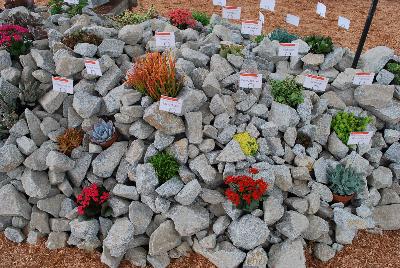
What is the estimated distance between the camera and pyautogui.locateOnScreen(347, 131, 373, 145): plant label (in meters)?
6.34

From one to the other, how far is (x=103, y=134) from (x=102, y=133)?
4 centimetres

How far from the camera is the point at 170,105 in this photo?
5.91m

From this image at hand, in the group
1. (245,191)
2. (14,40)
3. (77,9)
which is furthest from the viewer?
(77,9)

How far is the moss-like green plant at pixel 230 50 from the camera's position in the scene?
23.4 feet

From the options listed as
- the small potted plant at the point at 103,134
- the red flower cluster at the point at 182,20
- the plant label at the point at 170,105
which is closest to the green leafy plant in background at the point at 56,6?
the red flower cluster at the point at 182,20

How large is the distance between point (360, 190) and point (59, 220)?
4993 millimetres

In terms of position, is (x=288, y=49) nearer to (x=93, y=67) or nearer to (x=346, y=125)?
(x=346, y=125)

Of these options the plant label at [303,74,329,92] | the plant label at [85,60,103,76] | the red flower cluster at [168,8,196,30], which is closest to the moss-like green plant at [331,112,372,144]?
the plant label at [303,74,329,92]

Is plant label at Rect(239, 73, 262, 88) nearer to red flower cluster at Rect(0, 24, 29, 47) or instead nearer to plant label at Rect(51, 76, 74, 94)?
plant label at Rect(51, 76, 74, 94)

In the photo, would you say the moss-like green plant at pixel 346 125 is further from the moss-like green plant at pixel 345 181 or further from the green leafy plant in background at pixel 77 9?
the green leafy plant in background at pixel 77 9

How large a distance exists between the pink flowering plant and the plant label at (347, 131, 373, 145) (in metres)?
6.08

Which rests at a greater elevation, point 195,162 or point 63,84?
point 63,84

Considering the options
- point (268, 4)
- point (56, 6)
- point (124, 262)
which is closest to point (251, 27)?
point (268, 4)

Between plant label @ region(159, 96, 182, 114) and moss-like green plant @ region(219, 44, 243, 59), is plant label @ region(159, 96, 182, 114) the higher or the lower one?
the lower one
